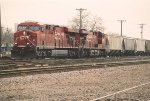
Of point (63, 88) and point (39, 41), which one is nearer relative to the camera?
point (63, 88)

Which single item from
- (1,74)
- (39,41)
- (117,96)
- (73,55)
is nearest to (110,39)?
(73,55)

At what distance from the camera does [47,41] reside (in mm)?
32625

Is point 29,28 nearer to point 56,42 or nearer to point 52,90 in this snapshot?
point 56,42

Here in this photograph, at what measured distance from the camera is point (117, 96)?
37.8ft

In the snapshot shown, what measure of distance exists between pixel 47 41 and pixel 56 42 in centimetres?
173

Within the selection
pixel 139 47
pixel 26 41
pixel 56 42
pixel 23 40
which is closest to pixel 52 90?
pixel 26 41

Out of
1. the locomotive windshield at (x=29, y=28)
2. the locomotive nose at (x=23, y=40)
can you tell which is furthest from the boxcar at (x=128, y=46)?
the locomotive nose at (x=23, y=40)

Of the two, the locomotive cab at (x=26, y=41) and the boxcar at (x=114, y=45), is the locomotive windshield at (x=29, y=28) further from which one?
the boxcar at (x=114, y=45)

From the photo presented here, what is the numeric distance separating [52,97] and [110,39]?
3918 centimetres

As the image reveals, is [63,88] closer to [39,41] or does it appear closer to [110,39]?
[39,41]

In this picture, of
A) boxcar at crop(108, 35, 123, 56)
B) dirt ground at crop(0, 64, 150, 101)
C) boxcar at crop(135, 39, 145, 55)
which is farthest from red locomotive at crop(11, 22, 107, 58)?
boxcar at crop(135, 39, 145, 55)

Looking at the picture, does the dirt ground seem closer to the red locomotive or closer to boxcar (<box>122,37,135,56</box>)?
the red locomotive

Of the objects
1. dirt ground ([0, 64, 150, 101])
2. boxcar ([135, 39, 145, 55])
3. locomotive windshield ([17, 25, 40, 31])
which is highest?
locomotive windshield ([17, 25, 40, 31])

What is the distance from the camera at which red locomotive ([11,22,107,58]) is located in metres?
31.1
